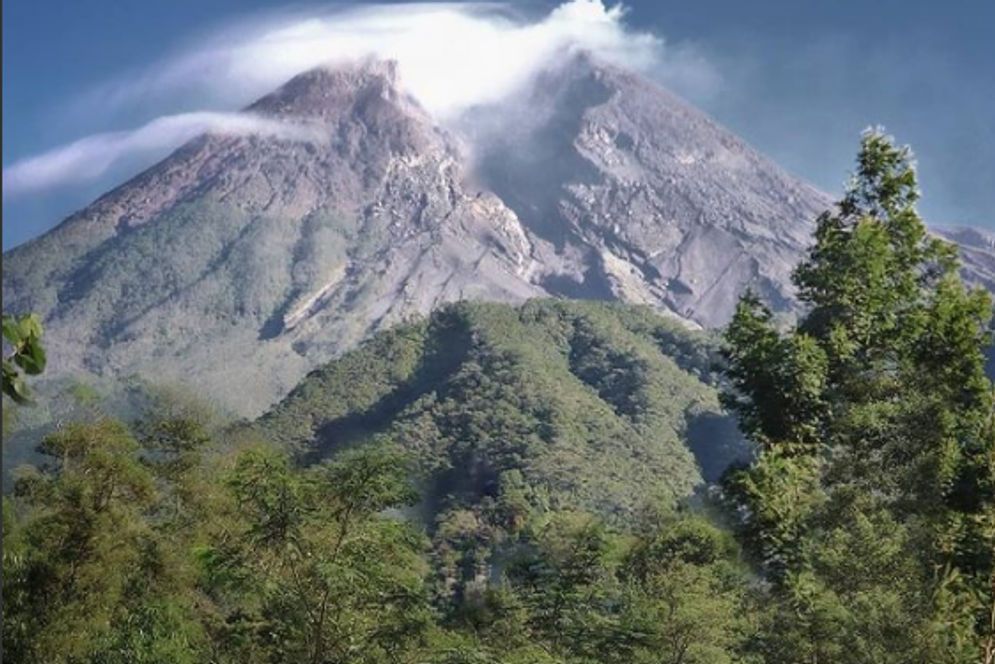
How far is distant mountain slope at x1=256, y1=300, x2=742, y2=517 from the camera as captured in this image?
7969cm

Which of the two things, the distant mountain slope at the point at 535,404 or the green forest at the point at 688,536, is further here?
the distant mountain slope at the point at 535,404

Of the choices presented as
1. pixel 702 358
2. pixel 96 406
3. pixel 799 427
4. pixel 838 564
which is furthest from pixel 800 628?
pixel 702 358

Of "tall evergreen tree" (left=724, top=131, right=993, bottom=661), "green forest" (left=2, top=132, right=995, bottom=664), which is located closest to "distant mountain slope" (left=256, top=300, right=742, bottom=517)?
"green forest" (left=2, top=132, right=995, bottom=664)

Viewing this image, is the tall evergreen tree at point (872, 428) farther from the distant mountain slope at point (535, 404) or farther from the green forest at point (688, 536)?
the distant mountain slope at point (535, 404)

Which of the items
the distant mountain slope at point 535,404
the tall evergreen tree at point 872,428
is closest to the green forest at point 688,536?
the tall evergreen tree at point 872,428

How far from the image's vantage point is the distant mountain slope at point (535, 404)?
7969cm

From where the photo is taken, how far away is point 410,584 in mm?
7836

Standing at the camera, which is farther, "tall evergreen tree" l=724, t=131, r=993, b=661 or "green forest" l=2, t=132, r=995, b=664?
"tall evergreen tree" l=724, t=131, r=993, b=661

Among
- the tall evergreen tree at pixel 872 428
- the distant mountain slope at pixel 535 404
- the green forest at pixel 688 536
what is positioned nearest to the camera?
the green forest at pixel 688 536

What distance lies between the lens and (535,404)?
303 feet

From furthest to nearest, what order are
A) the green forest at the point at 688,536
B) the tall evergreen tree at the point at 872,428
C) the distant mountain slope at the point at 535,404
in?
1. the distant mountain slope at the point at 535,404
2. the tall evergreen tree at the point at 872,428
3. the green forest at the point at 688,536

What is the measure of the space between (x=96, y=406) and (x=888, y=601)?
26.1 m

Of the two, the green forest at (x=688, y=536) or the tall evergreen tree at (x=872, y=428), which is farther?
the tall evergreen tree at (x=872, y=428)

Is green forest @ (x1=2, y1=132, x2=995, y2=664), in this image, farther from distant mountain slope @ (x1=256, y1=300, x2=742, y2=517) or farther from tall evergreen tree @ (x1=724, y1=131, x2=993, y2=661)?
distant mountain slope @ (x1=256, y1=300, x2=742, y2=517)
